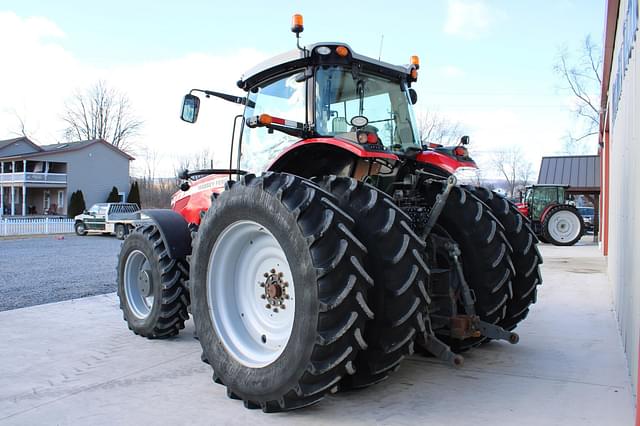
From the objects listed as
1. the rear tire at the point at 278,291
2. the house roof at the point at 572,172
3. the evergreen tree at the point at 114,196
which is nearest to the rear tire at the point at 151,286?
the rear tire at the point at 278,291

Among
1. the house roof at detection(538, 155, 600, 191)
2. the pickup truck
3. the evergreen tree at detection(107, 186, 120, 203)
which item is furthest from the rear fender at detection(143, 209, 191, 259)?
the evergreen tree at detection(107, 186, 120, 203)

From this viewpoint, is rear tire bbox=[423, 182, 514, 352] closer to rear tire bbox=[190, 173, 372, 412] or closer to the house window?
rear tire bbox=[190, 173, 372, 412]

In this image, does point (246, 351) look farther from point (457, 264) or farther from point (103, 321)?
point (103, 321)

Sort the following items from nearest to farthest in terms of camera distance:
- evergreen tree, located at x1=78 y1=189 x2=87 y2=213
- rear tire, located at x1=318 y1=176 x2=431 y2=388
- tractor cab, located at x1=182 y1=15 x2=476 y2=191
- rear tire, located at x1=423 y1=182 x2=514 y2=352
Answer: rear tire, located at x1=318 y1=176 x2=431 y2=388 < tractor cab, located at x1=182 y1=15 x2=476 y2=191 < rear tire, located at x1=423 y1=182 x2=514 y2=352 < evergreen tree, located at x1=78 y1=189 x2=87 y2=213

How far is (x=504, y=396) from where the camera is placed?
3.81 m

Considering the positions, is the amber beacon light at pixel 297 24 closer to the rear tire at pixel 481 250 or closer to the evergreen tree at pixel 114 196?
the rear tire at pixel 481 250

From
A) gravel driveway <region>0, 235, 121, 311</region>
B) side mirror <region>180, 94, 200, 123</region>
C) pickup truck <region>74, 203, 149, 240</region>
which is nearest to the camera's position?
side mirror <region>180, 94, 200, 123</region>

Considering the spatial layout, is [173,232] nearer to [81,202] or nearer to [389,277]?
[389,277]

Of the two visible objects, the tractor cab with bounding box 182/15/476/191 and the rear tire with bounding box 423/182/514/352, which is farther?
the rear tire with bounding box 423/182/514/352

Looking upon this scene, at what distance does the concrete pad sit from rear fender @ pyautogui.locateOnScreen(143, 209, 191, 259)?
925 mm

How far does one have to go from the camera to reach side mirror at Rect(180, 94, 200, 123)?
5.62 metres

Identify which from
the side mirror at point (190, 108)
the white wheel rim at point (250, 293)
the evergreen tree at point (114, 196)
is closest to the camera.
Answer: the white wheel rim at point (250, 293)

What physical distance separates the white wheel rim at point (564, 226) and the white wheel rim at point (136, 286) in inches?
755

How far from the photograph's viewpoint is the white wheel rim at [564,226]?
843 inches
